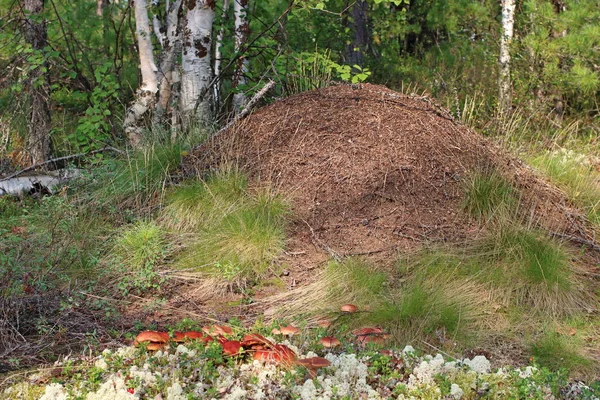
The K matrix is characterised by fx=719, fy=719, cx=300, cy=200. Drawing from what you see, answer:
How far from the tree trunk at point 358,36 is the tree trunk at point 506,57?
7.08ft

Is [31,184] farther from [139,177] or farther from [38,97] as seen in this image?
[139,177]

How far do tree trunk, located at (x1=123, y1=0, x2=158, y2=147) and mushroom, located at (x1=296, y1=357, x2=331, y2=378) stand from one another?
4.17m

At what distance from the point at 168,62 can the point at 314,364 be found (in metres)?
4.60

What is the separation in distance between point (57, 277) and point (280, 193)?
72.6 inches

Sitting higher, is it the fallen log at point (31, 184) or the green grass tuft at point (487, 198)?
the green grass tuft at point (487, 198)

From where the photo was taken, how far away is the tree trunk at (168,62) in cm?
725

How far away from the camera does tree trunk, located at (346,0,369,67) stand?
418 inches

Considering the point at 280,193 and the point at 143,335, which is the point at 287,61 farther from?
the point at 143,335

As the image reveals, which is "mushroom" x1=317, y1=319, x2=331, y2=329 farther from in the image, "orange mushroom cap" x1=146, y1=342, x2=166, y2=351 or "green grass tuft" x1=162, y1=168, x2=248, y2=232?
"green grass tuft" x1=162, y1=168, x2=248, y2=232

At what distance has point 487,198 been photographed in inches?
223

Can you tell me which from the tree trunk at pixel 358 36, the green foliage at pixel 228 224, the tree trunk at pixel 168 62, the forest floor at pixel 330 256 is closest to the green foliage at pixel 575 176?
the forest floor at pixel 330 256

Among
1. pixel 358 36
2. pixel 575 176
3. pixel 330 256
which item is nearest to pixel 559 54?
pixel 575 176

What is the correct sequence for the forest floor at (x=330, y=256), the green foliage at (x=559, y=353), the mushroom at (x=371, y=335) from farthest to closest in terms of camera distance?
the green foliage at (x=559, y=353) < the mushroom at (x=371, y=335) < the forest floor at (x=330, y=256)

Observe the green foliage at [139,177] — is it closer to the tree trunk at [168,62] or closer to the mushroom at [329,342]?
the tree trunk at [168,62]
